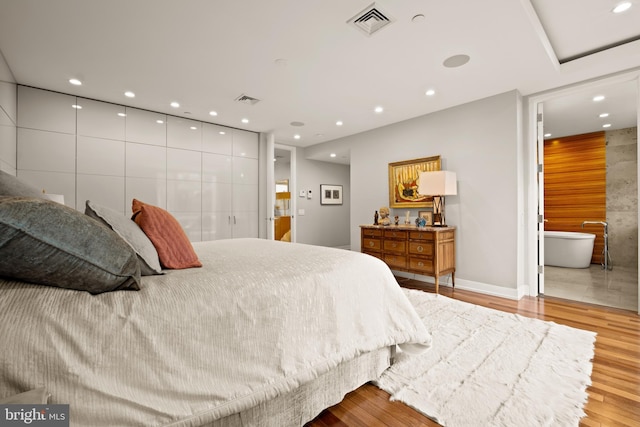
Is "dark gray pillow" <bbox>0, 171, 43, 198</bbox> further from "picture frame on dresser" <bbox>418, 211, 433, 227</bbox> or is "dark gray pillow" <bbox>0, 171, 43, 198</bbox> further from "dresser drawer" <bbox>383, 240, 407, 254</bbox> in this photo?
"picture frame on dresser" <bbox>418, 211, 433, 227</bbox>

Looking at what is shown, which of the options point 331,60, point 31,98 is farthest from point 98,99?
point 331,60

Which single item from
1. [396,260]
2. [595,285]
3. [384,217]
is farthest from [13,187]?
[595,285]

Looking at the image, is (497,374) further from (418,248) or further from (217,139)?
(217,139)

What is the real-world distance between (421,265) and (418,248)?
0.23m

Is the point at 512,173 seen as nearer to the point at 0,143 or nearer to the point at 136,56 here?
the point at 136,56

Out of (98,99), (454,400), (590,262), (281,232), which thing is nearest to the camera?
(454,400)

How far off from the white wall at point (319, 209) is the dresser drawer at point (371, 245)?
7.60 ft

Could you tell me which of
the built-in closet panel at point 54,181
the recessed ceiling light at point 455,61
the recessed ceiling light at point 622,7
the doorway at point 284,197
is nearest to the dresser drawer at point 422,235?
the recessed ceiling light at point 455,61

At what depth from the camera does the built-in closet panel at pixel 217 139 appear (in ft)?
15.6

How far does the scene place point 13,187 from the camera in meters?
1.09

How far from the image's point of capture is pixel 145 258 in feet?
4.17

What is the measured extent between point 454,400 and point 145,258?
5.68ft

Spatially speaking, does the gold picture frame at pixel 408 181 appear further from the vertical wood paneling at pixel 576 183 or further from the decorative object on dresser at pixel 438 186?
the vertical wood paneling at pixel 576 183

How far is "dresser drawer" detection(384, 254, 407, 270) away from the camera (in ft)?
13.0
